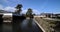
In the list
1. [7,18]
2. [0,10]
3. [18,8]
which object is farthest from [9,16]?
[18,8]

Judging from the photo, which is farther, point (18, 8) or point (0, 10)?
point (18, 8)

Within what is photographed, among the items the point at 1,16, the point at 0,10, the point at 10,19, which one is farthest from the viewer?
the point at 0,10

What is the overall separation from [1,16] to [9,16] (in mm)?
3614

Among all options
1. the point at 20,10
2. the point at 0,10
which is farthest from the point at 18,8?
the point at 0,10

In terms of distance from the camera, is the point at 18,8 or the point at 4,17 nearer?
the point at 4,17

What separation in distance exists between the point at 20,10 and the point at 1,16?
1319 inches

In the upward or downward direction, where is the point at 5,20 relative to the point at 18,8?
downward

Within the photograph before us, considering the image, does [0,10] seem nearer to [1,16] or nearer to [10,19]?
[1,16]

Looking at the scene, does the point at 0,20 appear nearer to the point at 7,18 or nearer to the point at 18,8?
the point at 7,18

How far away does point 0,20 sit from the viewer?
41.6m

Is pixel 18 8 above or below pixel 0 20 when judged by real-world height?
above

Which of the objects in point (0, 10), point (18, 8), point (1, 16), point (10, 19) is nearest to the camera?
point (10, 19)

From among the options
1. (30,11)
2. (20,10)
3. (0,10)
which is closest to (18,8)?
(20,10)

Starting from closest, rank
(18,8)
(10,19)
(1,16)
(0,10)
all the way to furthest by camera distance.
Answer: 1. (10,19)
2. (1,16)
3. (0,10)
4. (18,8)
